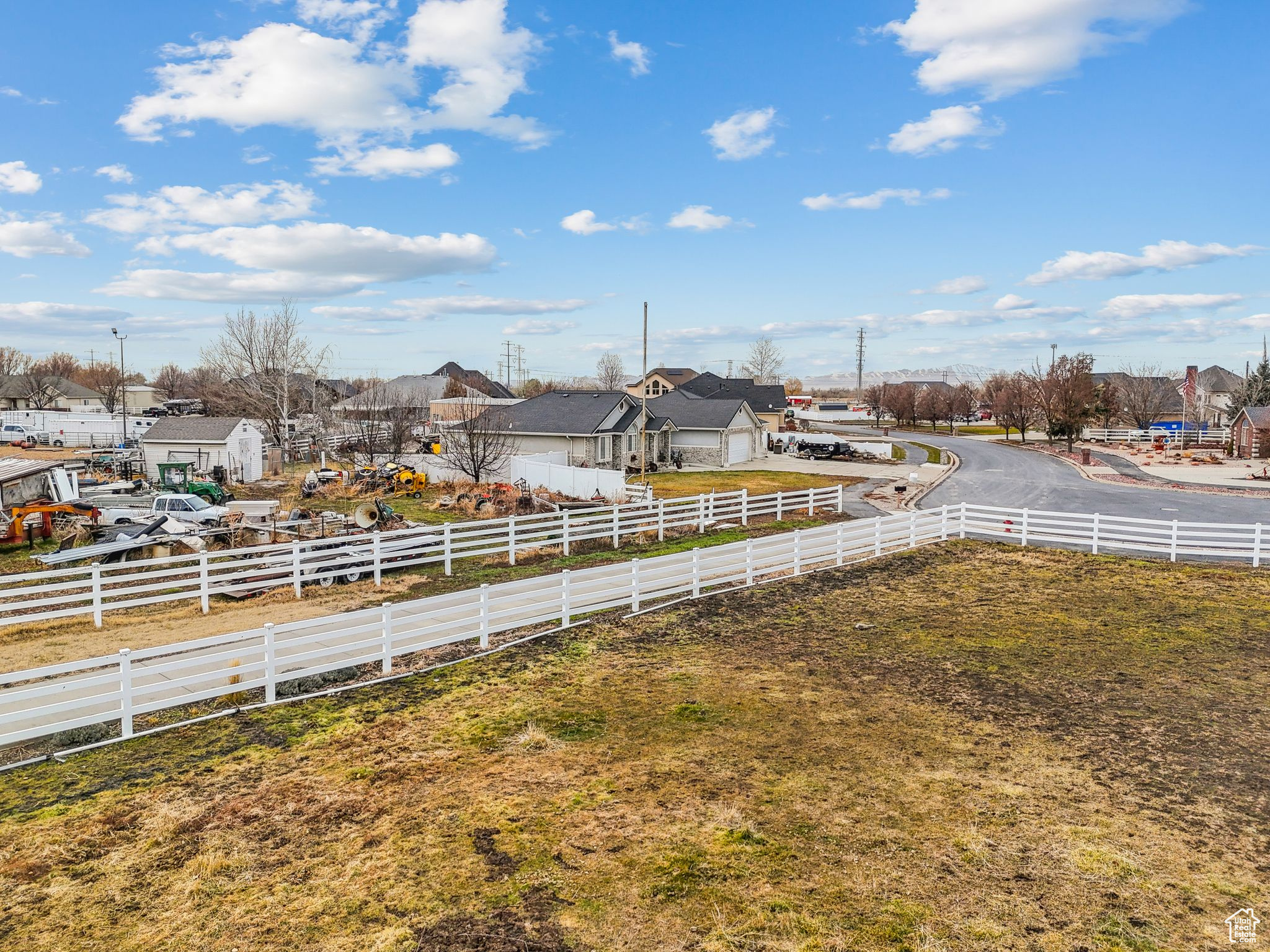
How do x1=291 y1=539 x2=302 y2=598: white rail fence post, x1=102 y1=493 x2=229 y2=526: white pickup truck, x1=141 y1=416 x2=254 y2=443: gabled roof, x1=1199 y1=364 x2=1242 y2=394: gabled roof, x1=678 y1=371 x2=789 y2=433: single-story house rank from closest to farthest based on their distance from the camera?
x1=291 y1=539 x2=302 y2=598: white rail fence post < x1=102 y1=493 x2=229 y2=526: white pickup truck < x1=141 y1=416 x2=254 y2=443: gabled roof < x1=678 y1=371 x2=789 y2=433: single-story house < x1=1199 y1=364 x2=1242 y2=394: gabled roof

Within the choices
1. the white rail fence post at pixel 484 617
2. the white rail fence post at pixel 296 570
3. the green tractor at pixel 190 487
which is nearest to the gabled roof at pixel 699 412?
the green tractor at pixel 190 487

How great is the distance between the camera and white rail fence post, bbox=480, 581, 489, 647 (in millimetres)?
13086

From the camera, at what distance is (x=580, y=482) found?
33.0 meters

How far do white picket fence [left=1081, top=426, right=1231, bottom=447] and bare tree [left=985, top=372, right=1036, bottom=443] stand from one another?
5.68 metres

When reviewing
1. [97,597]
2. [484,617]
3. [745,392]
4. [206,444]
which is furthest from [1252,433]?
[206,444]

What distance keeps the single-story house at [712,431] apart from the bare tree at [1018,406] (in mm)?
30312

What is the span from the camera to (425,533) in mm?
21766

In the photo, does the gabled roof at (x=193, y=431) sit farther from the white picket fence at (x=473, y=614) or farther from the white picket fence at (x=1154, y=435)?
the white picket fence at (x=1154, y=435)

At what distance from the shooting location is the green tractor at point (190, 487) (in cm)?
3238

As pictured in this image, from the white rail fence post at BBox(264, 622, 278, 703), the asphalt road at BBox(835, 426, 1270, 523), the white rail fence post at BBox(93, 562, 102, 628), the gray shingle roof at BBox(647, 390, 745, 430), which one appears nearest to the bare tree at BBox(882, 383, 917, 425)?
the asphalt road at BBox(835, 426, 1270, 523)

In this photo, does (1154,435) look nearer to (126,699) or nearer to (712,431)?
(712,431)

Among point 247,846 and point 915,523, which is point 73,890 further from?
point 915,523

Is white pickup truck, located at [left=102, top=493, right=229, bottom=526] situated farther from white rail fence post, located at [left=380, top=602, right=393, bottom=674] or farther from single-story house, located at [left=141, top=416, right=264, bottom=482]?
white rail fence post, located at [left=380, top=602, right=393, bottom=674]

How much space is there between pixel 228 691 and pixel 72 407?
10999 centimetres
